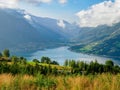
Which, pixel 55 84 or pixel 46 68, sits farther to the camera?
pixel 46 68

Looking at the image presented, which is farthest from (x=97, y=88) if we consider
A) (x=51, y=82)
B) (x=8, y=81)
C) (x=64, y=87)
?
(x=8, y=81)

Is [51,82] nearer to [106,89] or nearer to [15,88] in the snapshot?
[15,88]

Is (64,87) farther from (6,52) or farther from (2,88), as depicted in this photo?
(6,52)

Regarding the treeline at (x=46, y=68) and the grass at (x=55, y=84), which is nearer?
the grass at (x=55, y=84)

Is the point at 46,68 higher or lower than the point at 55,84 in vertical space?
lower

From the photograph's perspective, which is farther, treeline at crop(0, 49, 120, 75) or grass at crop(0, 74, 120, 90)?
treeline at crop(0, 49, 120, 75)

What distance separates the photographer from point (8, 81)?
12.5 metres

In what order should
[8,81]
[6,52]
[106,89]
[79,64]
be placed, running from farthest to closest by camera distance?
[6,52], [79,64], [8,81], [106,89]

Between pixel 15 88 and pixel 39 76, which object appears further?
pixel 39 76

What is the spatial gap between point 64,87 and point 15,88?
1.84m

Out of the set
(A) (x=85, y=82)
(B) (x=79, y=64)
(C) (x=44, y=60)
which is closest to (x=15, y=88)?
(A) (x=85, y=82)

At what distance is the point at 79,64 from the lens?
14725 centimetres

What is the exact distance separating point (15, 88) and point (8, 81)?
1258 mm

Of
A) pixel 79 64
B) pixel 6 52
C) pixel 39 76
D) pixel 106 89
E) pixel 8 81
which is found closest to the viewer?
pixel 106 89
